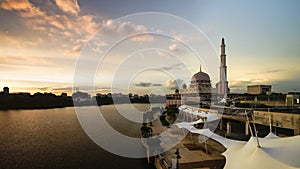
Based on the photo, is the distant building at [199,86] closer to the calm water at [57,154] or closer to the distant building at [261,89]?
the distant building at [261,89]

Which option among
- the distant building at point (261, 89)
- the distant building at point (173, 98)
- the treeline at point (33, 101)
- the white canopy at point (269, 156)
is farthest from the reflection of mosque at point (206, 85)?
the treeline at point (33, 101)

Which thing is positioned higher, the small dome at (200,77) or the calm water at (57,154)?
the small dome at (200,77)

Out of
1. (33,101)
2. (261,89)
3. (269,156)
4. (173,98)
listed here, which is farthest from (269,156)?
(33,101)

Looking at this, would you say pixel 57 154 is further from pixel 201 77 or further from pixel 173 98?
pixel 173 98

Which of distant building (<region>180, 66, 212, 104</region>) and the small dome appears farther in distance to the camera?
the small dome

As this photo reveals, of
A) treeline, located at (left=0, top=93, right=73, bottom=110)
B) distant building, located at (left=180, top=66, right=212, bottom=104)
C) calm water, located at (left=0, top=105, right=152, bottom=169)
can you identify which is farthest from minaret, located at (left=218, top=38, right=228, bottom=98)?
treeline, located at (left=0, top=93, right=73, bottom=110)

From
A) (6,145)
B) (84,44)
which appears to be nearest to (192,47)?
(84,44)

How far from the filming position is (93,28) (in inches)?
875

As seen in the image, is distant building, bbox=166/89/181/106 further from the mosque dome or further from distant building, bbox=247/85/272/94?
distant building, bbox=247/85/272/94

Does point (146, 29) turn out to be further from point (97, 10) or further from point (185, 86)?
point (185, 86)

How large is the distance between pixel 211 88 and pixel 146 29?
41608 mm

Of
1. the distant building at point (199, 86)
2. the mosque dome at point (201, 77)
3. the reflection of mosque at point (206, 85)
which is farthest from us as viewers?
the mosque dome at point (201, 77)

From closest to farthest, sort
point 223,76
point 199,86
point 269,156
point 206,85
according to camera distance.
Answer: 1. point 269,156
2. point 199,86
3. point 206,85
4. point 223,76

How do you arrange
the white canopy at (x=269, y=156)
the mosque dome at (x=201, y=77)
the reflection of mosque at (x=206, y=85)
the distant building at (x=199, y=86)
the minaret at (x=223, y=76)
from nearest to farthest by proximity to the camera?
the white canopy at (x=269, y=156)
the distant building at (x=199, y=86)
the reflection of mosque at (x=206, y=85)
the minaret at (x=223, y=76)
the mosque dome at (x=201, y=77)
